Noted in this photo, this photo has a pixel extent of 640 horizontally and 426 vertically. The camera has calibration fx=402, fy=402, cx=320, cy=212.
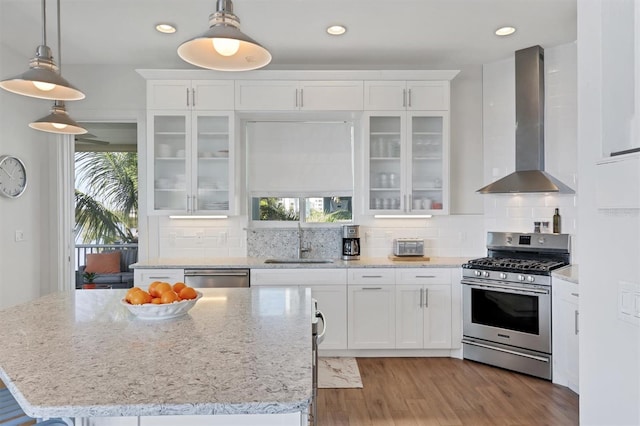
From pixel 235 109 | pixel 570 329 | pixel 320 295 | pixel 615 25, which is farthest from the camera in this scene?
pixel 235 109

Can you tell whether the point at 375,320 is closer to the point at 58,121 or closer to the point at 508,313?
the point at 508,313

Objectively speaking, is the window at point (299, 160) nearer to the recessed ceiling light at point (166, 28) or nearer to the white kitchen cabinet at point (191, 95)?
the white kitchen cabinet at point (191, 95)

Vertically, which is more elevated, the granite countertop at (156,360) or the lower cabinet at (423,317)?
the granite countertop at (156,360)

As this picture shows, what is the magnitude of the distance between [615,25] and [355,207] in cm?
302

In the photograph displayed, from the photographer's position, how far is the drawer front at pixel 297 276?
362 cm

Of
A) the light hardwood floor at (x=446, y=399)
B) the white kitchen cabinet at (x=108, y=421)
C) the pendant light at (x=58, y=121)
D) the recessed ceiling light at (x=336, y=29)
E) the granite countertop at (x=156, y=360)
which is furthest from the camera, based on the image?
the recessed ceiling light at (x=336, y=29)

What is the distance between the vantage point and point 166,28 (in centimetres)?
333

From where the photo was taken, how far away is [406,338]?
367cm

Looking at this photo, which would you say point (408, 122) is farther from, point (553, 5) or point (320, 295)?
point (320, 295)

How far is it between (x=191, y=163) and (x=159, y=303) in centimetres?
233

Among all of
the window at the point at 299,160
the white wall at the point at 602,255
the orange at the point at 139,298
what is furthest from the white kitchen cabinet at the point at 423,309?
the orange at the point at 139,298

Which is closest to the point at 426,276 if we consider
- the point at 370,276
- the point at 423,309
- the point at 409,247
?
the point at 423,309

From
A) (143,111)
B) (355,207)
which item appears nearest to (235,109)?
(143,111)

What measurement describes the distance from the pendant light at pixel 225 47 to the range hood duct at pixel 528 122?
2811 mm
